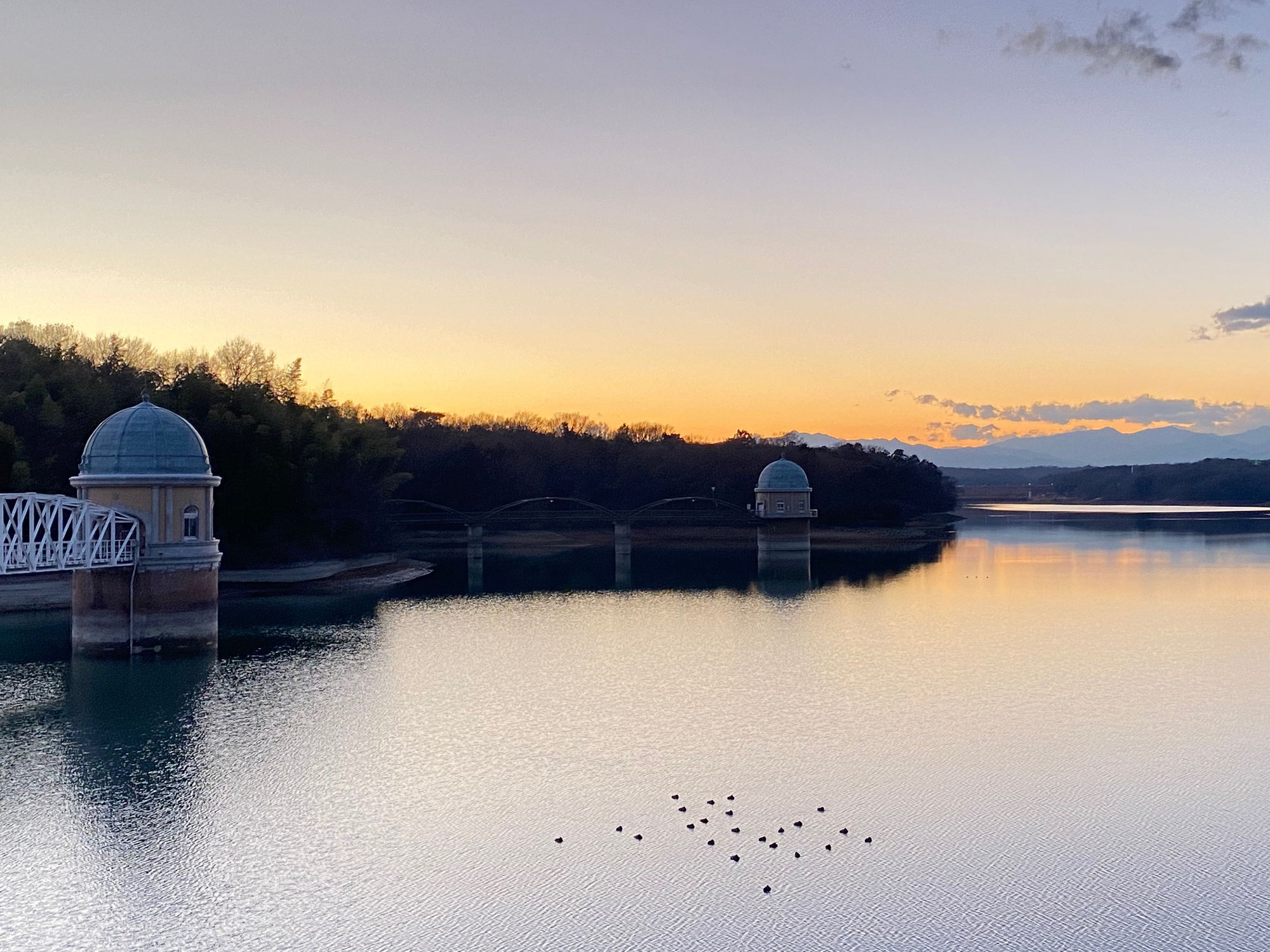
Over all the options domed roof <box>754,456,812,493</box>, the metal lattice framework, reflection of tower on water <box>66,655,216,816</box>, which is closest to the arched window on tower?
the metal lattice framework

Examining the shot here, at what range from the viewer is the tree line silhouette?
59906mm

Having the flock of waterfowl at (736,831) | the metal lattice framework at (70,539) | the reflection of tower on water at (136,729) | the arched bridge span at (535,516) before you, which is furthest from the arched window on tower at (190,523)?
the arched bridge span at (535,516)

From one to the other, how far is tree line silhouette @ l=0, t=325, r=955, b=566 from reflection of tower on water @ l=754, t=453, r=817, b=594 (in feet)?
81.7

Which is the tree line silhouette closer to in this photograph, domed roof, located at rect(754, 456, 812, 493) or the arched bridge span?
the arched bridge span

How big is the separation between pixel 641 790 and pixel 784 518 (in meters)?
71.0

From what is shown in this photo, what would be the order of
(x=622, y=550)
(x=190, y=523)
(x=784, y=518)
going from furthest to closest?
(x=784, y=518) → (x=622, y=550) → (x=190, y=523)

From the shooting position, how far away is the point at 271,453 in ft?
215

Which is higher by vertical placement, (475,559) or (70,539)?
(70,539)

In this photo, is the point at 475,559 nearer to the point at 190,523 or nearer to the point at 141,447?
the point at 190,523

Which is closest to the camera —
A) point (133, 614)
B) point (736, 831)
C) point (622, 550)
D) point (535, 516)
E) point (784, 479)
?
point (736, 831)

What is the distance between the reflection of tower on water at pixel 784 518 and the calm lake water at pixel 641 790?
40384 millimetres

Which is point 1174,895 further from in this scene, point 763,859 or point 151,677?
point 151,677

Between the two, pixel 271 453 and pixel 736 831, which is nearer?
pixel 736 831

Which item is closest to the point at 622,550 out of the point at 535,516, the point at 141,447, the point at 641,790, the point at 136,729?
the point at 535,516
